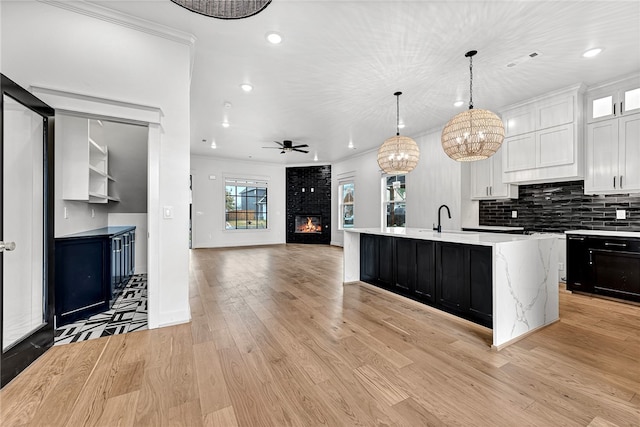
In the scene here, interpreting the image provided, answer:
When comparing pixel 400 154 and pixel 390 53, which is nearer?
pixel 390 53

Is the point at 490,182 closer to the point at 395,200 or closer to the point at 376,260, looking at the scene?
the point at 395,200

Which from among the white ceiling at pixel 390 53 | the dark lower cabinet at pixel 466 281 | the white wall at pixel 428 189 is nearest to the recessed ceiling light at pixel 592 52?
the white ceiling at pixel 390 53

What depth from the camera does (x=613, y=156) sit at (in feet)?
12.3

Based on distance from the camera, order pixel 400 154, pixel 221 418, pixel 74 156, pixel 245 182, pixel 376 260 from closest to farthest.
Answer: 1. pixel 221 418
2. pixel 74 156
3. pixel 400 154
4. pixel 376 260
5. pixel 245 182

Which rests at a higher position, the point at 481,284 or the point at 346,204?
the point at 346,204

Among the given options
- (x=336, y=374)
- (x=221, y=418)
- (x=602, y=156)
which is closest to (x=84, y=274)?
(x=221, y=418)

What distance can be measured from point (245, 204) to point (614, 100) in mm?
8724

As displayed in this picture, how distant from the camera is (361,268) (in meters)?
4.46

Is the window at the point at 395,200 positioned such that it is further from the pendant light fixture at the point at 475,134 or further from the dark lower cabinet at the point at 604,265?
the pendant light fixture at the point at 475,134

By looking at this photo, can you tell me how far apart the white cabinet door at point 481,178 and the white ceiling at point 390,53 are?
105cm

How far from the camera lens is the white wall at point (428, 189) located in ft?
18.6

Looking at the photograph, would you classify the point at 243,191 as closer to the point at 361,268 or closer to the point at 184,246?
the point at 361,268

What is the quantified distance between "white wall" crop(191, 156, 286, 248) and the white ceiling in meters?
3.54

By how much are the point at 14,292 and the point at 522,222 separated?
22.4 feet
